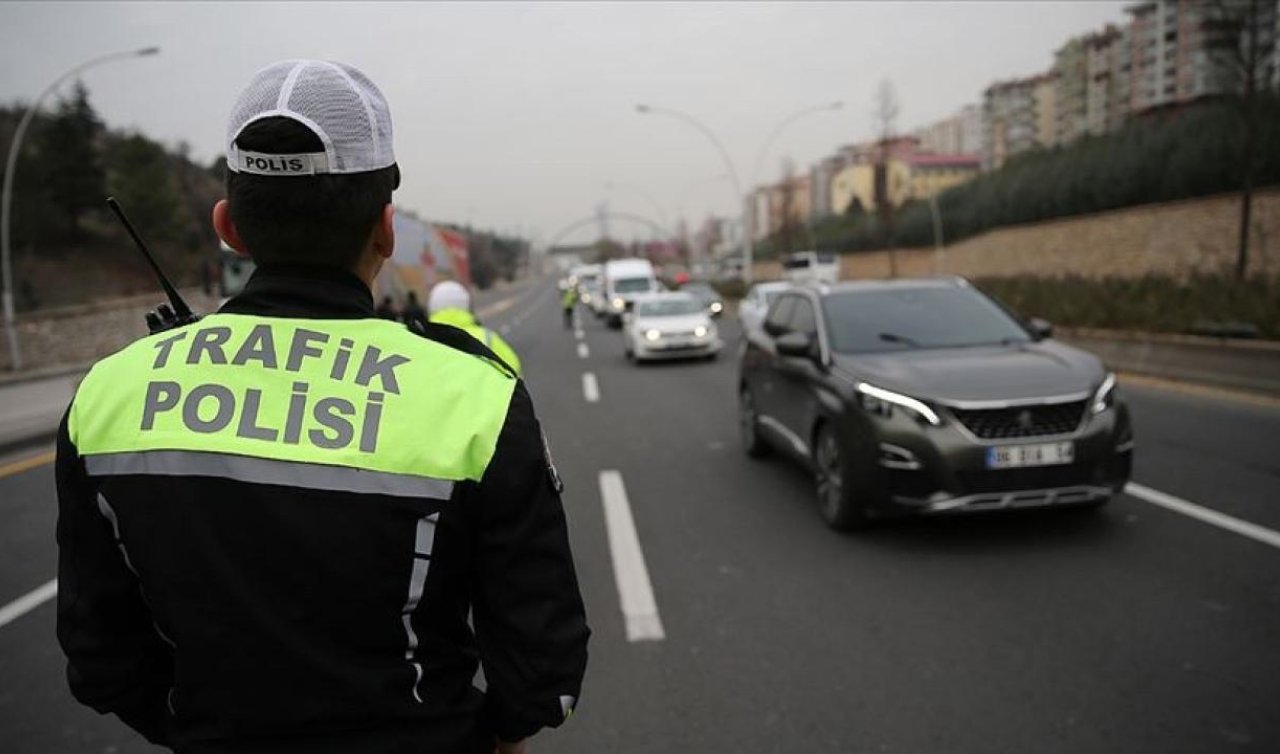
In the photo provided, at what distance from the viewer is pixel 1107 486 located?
5355mm

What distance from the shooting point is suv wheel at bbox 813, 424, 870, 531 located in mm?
5645

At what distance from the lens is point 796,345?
6465mm

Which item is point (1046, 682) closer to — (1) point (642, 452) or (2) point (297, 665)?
(2) point (297, 665)

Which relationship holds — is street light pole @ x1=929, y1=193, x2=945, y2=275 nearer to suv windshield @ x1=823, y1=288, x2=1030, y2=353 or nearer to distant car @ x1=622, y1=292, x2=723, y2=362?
distant car @ x1=622, y1=292, x2=723, y2=362

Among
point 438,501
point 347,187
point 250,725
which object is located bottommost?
point 250,725

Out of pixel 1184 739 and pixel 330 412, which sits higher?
pixel 330 412

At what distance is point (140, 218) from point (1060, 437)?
4708cm

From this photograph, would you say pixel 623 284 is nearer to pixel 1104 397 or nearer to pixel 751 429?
pixel 751 429

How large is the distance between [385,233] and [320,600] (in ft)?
1.92

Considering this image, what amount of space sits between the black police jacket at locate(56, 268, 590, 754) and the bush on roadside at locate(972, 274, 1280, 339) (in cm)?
1229

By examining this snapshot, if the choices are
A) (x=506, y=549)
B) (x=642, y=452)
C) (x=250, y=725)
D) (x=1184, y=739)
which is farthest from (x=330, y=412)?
(x=642, y=452)

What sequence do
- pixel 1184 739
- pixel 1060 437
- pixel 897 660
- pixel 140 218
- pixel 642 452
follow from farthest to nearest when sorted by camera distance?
1. pixel 140 218
2. pixel 642 452
3. pixel 1060 437
4. pixel 897 660
5. pixel 1184 739

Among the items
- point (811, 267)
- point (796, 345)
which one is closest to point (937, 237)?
point (811, 267)

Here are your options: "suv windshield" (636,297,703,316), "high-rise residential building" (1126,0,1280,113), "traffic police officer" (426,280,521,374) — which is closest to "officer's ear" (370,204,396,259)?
"traffic police officer" (426,280,521,374)
